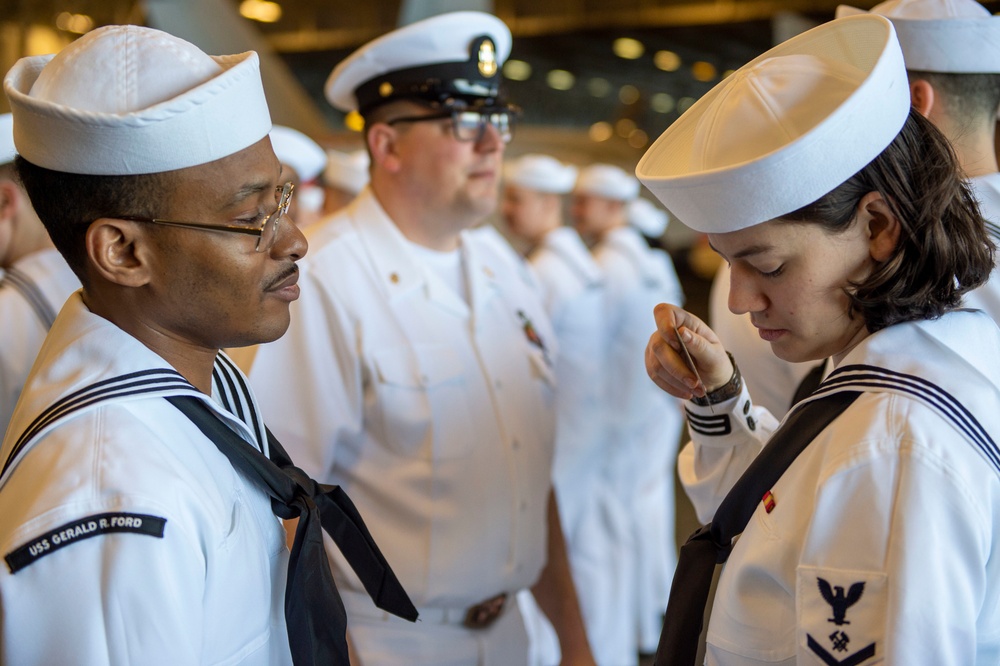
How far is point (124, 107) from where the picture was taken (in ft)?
4.09

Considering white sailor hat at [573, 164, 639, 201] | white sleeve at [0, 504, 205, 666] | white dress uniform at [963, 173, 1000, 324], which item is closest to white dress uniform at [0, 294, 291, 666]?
white sleeve at [0, 504, 205, 666]

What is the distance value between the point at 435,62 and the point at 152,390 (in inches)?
55.8

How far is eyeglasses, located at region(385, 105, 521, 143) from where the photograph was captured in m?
2.38

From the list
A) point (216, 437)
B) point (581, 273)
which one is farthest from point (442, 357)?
point (581, 273)

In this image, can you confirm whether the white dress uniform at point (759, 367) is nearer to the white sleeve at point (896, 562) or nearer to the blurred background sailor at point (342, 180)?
the white sleeve at point (896, 562)

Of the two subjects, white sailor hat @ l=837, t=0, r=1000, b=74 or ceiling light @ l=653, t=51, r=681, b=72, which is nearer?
white sailor hat @ l=837, t=0, r=1000, b=74

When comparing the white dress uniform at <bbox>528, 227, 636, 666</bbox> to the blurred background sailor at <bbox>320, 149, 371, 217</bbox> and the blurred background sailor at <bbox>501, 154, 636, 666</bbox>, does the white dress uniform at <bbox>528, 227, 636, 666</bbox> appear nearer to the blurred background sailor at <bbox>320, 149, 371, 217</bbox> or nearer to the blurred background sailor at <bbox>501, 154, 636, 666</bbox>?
the blurred background sailor at <bbox>501, 154, 636, 666</bbox>

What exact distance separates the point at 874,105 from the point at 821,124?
0.32 ft

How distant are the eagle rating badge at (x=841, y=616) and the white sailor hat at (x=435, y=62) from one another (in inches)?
64.2

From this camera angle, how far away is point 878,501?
3.73ft

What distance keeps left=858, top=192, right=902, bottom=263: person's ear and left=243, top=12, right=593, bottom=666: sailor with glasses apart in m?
1.16

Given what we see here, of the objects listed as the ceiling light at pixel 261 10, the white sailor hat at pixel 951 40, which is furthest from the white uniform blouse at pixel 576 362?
the ceiling light at pixel 261 10

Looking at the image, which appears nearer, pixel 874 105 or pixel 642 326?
pixel 874 105

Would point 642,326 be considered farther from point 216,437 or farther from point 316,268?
point 216,437
